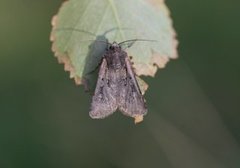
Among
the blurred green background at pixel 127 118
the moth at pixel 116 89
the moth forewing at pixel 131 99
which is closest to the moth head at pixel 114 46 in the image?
the moth at pixel 116 89

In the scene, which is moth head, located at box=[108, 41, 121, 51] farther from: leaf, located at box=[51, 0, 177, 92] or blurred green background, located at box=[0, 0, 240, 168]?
blurred green background, located at box=[0, 0, 240, 168]

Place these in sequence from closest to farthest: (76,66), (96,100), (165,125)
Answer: (76,66) < (96,100) < (165,125)

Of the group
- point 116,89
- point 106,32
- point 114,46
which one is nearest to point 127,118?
point 116,89

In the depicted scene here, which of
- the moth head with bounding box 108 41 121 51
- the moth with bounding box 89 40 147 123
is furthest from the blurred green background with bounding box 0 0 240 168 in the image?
the moth head with bounding box 108 41 121 51

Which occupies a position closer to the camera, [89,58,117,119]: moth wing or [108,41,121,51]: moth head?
[108,41,121,51]: moth head
